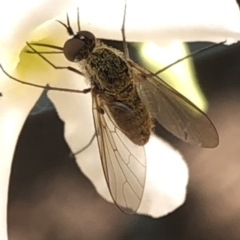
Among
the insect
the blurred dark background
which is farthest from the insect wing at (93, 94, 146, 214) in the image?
the blurred dark background

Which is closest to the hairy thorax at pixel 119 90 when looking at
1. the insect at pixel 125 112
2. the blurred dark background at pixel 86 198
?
the insect at pixel 125 112

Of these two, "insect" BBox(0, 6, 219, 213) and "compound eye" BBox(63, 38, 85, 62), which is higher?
"compound eye" BBox(63, 38, 85, 62)

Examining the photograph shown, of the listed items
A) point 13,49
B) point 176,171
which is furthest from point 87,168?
Result: point 13,49

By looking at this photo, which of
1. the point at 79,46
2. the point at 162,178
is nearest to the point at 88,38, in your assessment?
the point at 79,46

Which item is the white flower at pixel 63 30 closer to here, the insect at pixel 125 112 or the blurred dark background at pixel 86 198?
the insect at pixel 125 112

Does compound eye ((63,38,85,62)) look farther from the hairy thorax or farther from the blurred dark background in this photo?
the blurred dark background

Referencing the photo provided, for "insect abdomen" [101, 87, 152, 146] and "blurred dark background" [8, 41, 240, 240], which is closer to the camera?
"insect abdomen" [101, 87, 152, 146]

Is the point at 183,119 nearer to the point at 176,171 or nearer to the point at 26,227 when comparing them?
the point at 176,171
